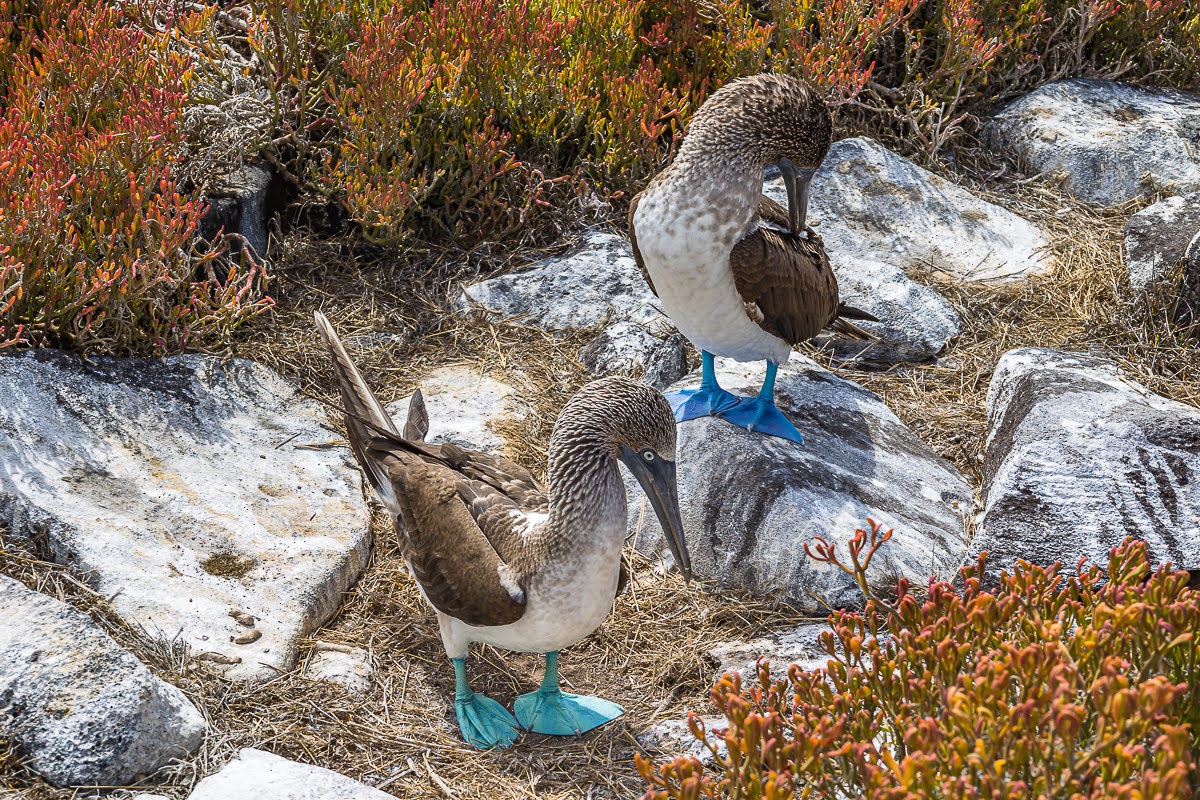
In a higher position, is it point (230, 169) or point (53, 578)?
point (230, 169)

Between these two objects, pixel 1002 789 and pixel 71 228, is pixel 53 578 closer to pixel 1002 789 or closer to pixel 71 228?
pixel 71 228

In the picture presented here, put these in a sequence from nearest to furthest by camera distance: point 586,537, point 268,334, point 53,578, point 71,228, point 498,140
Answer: point 586,537, point 53,578, point 71,228, point 268,334, point 498,140

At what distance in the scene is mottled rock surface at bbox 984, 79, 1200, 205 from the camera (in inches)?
248

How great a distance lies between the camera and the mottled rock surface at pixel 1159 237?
5363 mm

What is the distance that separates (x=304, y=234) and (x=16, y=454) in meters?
2.14

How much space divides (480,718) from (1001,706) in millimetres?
1893

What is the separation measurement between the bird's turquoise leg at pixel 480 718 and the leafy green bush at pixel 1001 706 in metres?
1.22

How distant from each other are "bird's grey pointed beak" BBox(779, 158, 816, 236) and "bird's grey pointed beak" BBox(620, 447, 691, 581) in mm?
1467

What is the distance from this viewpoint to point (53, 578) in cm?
348

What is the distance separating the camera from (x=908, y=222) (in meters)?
5.96

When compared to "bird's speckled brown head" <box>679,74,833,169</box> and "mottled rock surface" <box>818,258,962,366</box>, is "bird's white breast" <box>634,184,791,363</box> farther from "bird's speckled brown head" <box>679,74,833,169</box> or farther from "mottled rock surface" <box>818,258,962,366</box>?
"mottled rock surface" <box>818,258,962,366</box>

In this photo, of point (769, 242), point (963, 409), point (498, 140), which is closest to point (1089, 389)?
point (963, 409)

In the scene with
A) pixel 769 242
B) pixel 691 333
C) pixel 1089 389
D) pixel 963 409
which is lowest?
pixel 963 409

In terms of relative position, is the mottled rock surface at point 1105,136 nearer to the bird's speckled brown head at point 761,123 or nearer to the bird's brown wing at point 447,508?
the bird's speckled brown head at point 761,123
